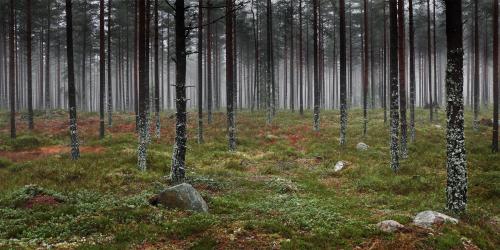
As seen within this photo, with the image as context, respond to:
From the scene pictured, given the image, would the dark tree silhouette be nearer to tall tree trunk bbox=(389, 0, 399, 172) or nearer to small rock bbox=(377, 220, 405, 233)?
tall tree trunk bbox=(389, 0, 399, 172)

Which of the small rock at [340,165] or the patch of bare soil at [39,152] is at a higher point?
the patch of bare soil at [39,152]

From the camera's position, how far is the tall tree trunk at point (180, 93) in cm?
1388

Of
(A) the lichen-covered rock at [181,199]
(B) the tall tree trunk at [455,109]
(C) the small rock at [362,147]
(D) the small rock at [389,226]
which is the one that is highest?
(B) the tall tree trunk at [455,109]

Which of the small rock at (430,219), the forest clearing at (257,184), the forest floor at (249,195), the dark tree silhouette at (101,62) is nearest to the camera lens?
the forest floor at (249,195)

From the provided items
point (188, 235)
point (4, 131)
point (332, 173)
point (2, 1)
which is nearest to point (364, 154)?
A: point (332, 173)

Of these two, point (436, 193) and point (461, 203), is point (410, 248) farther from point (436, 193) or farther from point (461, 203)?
point (436, 193)

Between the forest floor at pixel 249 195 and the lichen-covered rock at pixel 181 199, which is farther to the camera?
the lichen-covered rock at pixel 181 199

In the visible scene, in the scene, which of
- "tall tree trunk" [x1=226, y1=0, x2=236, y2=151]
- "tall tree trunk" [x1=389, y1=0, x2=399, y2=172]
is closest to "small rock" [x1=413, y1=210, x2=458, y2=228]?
"tall tree trunk" [x1=389, y1=0, x2=399, y2=172]

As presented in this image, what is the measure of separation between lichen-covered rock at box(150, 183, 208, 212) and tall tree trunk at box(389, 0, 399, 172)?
33.0ft

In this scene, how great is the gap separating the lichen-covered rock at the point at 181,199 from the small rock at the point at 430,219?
593cm

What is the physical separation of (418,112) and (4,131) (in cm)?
3928

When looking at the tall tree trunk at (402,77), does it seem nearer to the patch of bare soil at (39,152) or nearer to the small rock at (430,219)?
the small rock at (430,219)

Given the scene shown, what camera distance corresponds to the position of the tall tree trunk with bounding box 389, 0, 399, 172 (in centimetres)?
1697

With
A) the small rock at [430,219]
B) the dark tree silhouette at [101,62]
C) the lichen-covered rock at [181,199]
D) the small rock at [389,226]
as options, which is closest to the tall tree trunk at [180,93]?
the lichen-covered rock at [181,199]
